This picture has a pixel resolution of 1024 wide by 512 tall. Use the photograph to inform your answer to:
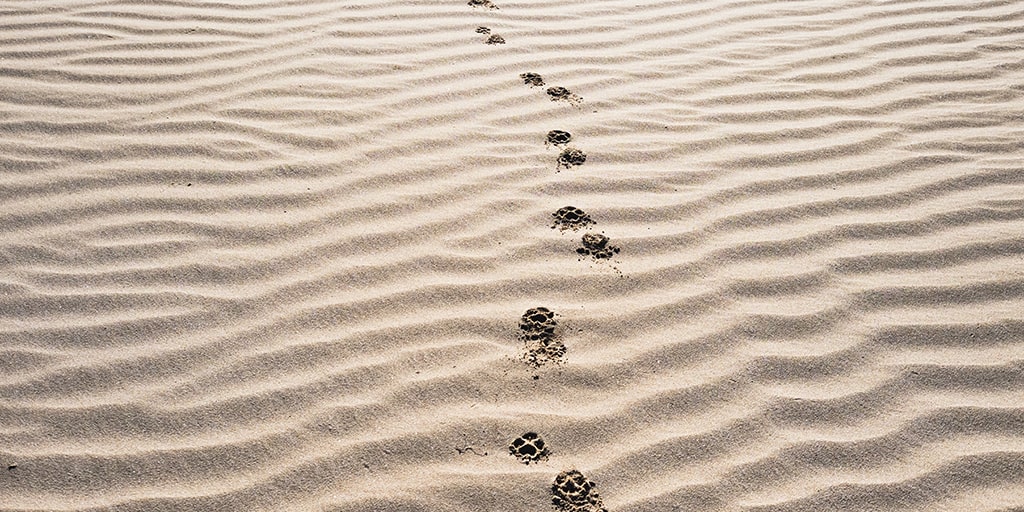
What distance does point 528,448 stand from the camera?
202cm

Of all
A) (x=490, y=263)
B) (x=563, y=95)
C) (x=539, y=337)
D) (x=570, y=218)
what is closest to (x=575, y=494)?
(x=539, y=337)

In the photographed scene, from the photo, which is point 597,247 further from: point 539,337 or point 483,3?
point 483,3

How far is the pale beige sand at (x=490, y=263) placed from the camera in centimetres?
200

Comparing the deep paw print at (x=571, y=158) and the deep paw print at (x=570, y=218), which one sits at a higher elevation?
the deep paw print at (x=571, y=158)

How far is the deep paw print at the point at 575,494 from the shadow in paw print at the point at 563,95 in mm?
1848

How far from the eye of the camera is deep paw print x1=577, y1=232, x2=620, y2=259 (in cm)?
262

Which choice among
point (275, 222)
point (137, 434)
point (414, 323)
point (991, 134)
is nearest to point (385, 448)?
point (414, 323)

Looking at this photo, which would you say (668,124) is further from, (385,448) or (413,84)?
(385,448)

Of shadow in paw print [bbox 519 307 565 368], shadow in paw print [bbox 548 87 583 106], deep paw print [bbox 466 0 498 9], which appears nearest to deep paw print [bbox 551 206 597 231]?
shadow in paw print [bbox 519 307 565 368]

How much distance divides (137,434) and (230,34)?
223 cm

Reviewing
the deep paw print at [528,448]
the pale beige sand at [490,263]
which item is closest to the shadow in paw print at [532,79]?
the pale beige sand at [490,263]

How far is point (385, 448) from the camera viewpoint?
2.01m

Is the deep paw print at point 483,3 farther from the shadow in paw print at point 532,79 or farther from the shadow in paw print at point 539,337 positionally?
the shadow in paw print at point 539,337

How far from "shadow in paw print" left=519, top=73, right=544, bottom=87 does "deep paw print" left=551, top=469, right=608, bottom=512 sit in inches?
77.9
